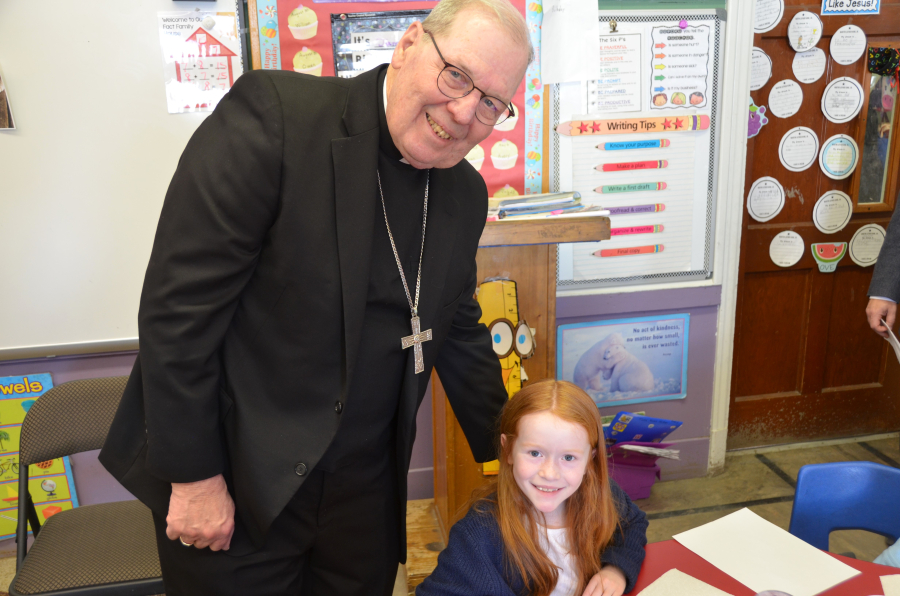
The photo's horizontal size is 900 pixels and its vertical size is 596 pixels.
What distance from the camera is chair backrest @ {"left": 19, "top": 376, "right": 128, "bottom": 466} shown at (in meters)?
1.62

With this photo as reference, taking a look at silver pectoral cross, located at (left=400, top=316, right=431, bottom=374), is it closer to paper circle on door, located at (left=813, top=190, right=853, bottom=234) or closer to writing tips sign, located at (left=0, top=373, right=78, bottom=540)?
writing tips sign, located at (left=0, top=373, right=78, bottom=540)

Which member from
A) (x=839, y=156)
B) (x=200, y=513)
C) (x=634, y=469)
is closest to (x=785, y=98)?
(x=839, y=156)

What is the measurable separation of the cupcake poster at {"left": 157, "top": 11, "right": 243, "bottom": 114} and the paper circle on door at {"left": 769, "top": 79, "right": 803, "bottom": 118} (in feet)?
7.68

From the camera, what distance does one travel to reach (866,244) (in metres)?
3.09

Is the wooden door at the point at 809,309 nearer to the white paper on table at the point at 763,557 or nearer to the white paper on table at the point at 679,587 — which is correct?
the white paper on table at the point at 763,557

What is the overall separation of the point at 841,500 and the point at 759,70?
6.74 feet

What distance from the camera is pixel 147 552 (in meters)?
1.57

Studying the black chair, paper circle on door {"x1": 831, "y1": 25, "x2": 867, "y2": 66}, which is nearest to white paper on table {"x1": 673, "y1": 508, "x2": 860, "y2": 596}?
the black chair

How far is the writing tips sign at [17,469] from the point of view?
227 cm

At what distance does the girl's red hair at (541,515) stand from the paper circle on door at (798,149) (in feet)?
7.32

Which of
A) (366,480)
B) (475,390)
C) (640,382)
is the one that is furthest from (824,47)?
(366,480)

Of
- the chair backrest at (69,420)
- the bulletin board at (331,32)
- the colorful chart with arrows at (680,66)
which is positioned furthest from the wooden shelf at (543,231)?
the chair backrest at (69,420)

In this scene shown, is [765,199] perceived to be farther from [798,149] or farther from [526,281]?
[526,281]

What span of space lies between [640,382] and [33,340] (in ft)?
8.17
